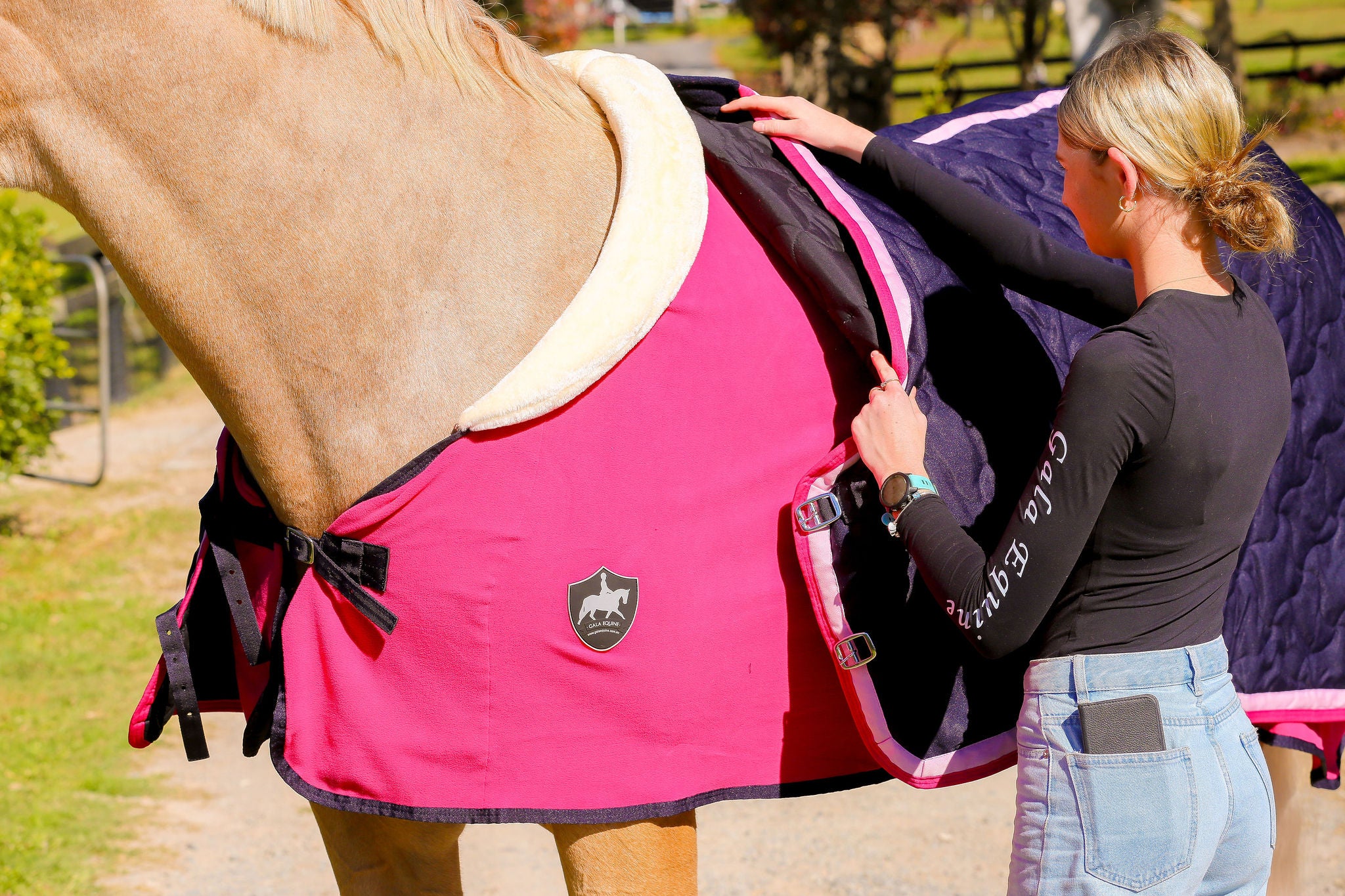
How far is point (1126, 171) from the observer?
1281 millimetres

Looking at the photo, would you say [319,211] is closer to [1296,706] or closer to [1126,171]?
[1126,171]

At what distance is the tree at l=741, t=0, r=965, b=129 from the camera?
12.7m

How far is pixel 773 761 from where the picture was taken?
145cm

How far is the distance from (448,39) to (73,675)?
11.5 feet

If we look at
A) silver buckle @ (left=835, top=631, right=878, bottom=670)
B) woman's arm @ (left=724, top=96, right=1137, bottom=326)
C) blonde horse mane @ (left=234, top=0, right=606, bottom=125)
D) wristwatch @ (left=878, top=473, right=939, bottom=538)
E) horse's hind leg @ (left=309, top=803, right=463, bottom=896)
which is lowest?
horse's hind leg @ (left=309, top=803, right=463, bottom=896)

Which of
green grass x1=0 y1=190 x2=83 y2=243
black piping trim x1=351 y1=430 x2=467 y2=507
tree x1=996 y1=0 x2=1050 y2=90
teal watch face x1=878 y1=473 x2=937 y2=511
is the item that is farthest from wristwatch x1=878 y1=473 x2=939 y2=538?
tree x1=996 y1=0 x2=1050 y2=90

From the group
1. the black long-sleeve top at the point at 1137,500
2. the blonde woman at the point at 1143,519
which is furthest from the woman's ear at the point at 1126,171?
the black long-sleeve top at the point at 1137,500

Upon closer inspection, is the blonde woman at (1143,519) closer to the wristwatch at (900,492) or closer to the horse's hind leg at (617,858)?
the wristwatch at (900,492)

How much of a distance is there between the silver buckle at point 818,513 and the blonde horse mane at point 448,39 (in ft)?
1.95

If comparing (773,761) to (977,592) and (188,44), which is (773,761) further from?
(188,44)

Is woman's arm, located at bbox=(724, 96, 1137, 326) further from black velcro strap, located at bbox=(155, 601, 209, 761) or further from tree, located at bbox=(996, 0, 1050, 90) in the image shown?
tree, located at bbox=(996, 0, 1050, 90)

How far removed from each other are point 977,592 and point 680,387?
41cm

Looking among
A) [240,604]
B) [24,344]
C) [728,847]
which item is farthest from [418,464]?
[24,344]

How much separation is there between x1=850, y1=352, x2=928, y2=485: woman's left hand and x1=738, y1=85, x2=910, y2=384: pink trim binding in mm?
38
